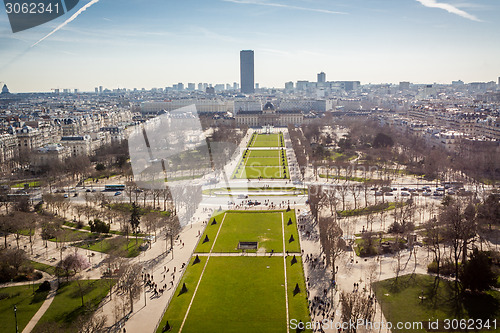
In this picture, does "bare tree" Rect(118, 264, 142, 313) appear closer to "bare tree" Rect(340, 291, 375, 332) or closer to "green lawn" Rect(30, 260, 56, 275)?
"green lawn" Rect(30, 260, 56, 275)

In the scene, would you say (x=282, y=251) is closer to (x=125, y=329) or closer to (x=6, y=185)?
(x=125, y=329)

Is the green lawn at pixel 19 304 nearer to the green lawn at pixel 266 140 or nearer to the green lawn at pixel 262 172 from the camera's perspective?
the green lawn at pixel 262 172

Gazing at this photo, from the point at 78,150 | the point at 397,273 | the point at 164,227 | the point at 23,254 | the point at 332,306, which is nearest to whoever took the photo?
the point at 332,306

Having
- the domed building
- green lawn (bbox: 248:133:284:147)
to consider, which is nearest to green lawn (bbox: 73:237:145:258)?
green lawn (bbox: 248:133:284:147)

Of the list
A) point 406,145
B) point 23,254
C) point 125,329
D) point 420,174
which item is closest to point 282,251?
point 125,329

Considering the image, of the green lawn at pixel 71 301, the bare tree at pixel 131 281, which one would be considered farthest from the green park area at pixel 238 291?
the green lawn at pixel 71 301
